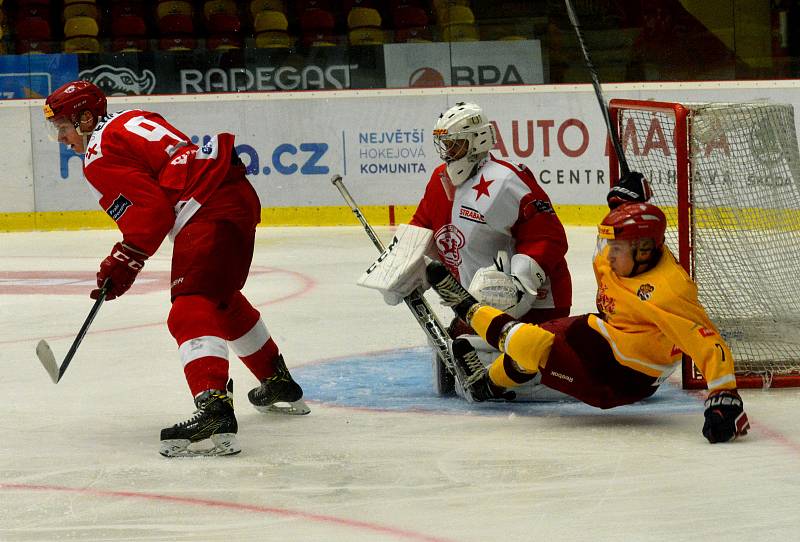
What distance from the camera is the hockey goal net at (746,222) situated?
4211 millimetres

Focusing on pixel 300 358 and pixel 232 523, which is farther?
pixel 300 358

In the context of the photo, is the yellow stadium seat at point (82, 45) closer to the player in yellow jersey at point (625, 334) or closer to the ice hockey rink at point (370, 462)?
the ice hockey rink at point (370, 462)

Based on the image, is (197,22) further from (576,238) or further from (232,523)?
(232,523)

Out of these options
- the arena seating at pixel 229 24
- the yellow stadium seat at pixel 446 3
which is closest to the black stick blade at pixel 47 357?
the arena seating at pixel 229 24

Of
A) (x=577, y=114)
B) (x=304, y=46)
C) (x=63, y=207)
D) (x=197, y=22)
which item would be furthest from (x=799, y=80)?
(x=63, y=207)

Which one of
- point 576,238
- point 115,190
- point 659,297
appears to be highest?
point 115,190

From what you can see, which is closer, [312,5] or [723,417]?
[723,417]

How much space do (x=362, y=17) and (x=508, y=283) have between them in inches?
261

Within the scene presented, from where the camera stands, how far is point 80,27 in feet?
33.1

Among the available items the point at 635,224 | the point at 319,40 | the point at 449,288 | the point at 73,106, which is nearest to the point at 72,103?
the point at 73,106

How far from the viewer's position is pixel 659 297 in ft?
11.2

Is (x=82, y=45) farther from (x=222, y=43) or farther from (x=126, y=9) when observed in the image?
(x=222, y=43)

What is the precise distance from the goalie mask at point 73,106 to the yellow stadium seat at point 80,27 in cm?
657

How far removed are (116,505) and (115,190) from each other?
0.92m
